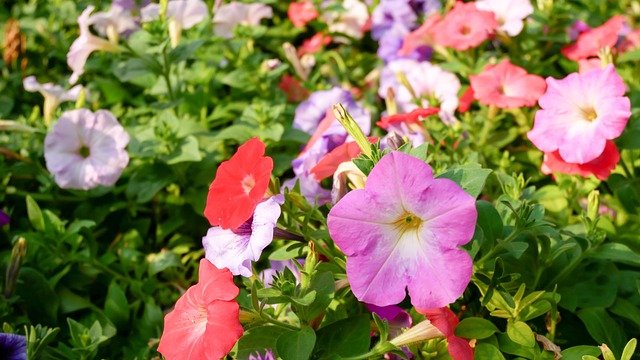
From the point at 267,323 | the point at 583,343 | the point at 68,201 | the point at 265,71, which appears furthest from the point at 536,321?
the point at 68,201

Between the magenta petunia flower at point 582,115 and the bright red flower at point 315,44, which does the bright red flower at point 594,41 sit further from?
the bright red flower at point 315,44

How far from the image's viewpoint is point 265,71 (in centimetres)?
206

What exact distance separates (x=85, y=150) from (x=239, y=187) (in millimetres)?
805

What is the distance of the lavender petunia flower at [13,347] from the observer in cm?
125

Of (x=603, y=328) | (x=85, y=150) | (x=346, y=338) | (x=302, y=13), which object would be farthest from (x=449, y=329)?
(x=302, y=13)

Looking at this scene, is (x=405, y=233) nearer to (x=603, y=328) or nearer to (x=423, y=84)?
(x=603, y=328)

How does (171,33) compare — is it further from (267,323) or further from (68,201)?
(267,323)

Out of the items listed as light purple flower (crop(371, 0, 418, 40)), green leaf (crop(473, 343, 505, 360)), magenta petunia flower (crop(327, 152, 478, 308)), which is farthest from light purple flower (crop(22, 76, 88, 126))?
green leaf (crop(473, 343, 505, 360))

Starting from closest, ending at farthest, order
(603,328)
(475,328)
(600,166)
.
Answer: (475,328)
(603,328)
(600,166)

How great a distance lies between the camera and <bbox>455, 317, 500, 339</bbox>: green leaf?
1104 millimetres

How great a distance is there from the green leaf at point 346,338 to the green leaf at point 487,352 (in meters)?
0.18

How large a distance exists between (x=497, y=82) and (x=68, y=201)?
1210mm

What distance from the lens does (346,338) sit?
1144mm

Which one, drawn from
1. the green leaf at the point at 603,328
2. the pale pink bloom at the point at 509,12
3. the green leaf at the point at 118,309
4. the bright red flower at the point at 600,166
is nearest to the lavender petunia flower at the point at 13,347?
the green leaf at the point at 118,309
